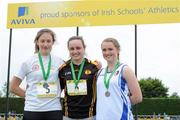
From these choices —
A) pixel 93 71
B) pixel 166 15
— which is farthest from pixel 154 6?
pixel 93 71

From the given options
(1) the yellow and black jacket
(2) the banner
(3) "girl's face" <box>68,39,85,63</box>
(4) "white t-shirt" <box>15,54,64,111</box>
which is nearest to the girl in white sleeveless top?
(1) the yellow and black jacket

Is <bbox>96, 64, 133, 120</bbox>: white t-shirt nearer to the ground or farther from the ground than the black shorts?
farther from the ground

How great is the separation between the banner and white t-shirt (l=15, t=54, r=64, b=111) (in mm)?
3577

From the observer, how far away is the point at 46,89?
3.31 meters

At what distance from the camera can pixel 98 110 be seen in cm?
310

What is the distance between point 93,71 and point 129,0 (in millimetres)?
3830

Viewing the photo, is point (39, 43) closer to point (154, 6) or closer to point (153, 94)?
point (154, 6)

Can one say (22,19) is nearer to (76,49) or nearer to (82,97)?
(76,49)

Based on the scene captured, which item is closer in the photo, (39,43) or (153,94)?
(39,43)

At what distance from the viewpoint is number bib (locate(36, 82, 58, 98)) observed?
10.9ft

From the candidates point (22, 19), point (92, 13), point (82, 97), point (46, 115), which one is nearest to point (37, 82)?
point (46, 115)

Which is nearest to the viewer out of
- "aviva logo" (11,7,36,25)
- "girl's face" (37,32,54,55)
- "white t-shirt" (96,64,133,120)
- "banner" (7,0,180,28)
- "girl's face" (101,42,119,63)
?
"white t-shirt" (96,64,133,120)

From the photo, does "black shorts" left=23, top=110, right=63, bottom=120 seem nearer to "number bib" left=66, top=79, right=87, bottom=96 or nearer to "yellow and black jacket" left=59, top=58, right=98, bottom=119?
"yellow and black jacket" left=59, top=58, right=98, bottom=119

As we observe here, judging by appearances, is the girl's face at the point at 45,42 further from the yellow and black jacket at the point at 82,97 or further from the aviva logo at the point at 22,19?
the aviva logo at the point at 22,19
